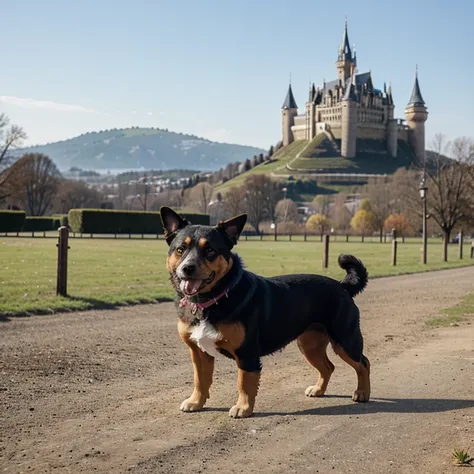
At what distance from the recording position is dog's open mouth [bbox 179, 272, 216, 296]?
19.9 ft

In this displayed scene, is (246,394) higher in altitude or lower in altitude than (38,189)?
lower

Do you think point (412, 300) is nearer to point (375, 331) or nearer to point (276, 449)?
point (375, 331)

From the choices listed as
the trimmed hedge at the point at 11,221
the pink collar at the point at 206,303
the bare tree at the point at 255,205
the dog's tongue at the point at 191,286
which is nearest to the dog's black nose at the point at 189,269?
the dog's tongue at the point at 191,286

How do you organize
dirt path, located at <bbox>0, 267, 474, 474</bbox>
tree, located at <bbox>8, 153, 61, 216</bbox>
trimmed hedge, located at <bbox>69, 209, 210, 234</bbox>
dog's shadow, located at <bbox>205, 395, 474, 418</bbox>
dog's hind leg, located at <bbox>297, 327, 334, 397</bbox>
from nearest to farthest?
dirt path, located at <bbox>0, 267, 474, 474</bbox> → dog's shadow, located at <bbox>205, 395, 474, 418</bbox> → dog's hind leg, located at <bbox>297, 327, 334, 397</bbox> → trimmed hedge, located at <bbox>69, 209, 210, 234</bbox> → tree, located at <bbox>8, 153, 61, 216</bbox>

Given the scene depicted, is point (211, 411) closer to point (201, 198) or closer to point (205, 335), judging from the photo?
point (205, 335)

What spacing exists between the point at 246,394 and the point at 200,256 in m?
1.38

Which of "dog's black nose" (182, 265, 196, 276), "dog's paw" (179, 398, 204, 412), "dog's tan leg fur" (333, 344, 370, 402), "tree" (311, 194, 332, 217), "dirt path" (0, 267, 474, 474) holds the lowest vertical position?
"dirt path" (0, 267, 474, 474)

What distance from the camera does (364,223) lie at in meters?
105

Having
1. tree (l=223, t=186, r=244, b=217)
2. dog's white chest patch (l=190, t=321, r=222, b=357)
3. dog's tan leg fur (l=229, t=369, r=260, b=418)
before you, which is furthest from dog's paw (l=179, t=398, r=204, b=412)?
tree (l=223, t=186, r=244, b=217)

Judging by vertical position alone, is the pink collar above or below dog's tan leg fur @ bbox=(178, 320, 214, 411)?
above

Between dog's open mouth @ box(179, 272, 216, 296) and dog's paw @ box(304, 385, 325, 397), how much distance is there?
6.97 ft

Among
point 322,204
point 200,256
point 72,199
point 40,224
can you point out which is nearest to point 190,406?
point 200,256

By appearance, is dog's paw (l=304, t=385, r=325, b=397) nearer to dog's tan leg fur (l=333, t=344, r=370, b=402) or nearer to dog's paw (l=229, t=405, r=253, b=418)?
dog's tan leg fur (l=333, t=344, r=370, b=402)

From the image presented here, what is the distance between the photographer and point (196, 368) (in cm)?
679
